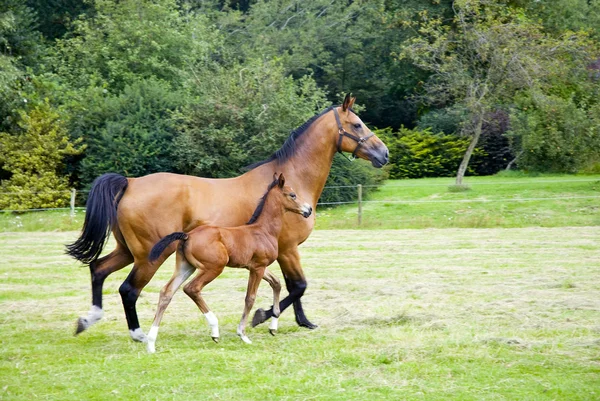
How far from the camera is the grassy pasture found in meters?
6.02

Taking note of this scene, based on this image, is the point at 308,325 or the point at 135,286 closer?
the point at 135,286

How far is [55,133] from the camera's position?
24812mm

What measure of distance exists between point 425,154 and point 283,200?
24816 mm

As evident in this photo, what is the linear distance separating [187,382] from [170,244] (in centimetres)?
179

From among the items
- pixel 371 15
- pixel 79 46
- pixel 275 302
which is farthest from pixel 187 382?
pixel 371 15

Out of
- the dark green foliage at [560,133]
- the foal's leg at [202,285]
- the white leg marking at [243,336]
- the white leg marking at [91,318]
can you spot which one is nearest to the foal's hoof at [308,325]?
the white leg marking at [243,336]

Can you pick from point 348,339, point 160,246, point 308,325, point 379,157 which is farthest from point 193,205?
point 379,157

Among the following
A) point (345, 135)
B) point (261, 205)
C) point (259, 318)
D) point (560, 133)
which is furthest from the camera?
point (560, 133)

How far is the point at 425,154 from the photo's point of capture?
32.2 metres

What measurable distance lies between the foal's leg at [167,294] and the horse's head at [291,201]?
117cm

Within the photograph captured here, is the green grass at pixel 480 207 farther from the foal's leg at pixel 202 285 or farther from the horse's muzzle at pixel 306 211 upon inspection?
the foal's leg at pixel 202 285

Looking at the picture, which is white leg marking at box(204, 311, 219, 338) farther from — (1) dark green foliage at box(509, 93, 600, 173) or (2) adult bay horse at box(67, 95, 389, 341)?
(1) dark green foliage at box(509, 93, 600, 173)

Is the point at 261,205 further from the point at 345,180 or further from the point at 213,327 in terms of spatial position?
the point at 345,180

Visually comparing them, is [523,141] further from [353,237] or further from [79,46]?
[79,46]
